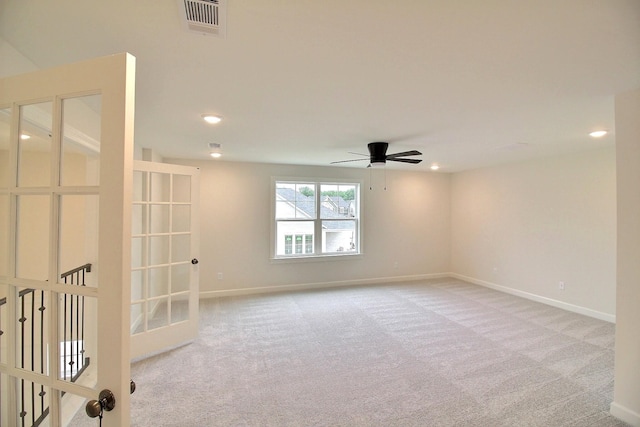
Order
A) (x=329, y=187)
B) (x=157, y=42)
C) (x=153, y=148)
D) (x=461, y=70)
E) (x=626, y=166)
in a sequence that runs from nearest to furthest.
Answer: (x=157, y=42)
(x=461, y=70)
(x=626, y=166)
(x=153, y=148)
(x=329, y=187)

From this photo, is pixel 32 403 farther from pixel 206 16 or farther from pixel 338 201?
pixel 338 201

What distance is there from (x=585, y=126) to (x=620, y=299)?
1.78 metres

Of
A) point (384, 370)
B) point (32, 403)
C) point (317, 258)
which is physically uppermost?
point (317, 258)

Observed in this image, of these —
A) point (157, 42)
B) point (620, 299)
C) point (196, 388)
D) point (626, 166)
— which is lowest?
point (196, 388)

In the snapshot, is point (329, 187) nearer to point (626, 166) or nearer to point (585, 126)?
point (585, 126)

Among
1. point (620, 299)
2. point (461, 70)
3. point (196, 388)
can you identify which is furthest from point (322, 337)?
point (461, 70)

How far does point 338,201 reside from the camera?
5.92 m

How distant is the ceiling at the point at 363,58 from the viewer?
1.27 metres

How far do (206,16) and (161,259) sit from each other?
13.7ft

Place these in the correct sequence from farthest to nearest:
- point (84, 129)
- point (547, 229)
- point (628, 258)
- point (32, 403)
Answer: point (547, 229) < point (84, 129) < point (628, 258) < point (32, 403)

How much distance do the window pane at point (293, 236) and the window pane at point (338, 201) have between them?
16.9 inches

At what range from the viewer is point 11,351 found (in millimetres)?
1018

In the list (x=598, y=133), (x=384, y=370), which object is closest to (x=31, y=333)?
(x=384, y=370)

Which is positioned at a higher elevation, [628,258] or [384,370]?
[628,258]
